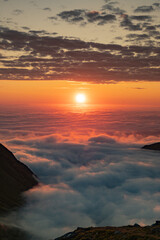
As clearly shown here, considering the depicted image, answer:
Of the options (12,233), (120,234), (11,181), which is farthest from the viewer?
(11,181)

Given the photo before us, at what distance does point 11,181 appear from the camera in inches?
5256

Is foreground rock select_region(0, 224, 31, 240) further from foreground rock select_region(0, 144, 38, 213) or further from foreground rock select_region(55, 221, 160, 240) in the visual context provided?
foreground rock select_region(55, 221, 160, 240)

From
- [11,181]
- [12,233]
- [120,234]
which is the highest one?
[11,181]

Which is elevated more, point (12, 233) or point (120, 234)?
point (12, 233)

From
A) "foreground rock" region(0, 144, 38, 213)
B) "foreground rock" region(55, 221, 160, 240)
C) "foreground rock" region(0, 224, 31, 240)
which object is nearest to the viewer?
Result: "foreground rock" region(55, 221, 160, 240)

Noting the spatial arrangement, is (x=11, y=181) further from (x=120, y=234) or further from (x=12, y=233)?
(x=120, y=234)

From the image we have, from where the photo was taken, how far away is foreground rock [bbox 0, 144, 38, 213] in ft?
394

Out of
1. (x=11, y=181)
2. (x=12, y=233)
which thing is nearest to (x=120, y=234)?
(x=12, y=233)

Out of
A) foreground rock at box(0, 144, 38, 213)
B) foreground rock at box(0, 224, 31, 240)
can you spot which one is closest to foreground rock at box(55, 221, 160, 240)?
foreground rock at box(0, 224, 31, 240)

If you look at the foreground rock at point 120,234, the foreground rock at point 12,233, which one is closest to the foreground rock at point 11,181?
the foreground rock at point 12,233

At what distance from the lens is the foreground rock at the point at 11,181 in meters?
120

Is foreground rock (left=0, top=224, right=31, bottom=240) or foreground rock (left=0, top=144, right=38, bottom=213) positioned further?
foreground rock (left=0, top=144, right=38, bottom=213)

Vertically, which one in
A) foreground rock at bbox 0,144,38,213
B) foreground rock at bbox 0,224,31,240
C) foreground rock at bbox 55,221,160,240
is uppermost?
foreground rock at bbox 0,144,38,213

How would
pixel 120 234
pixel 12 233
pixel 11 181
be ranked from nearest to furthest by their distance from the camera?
1. pixel 120 234
2. pixel 12 233
3. pixel 11 181
